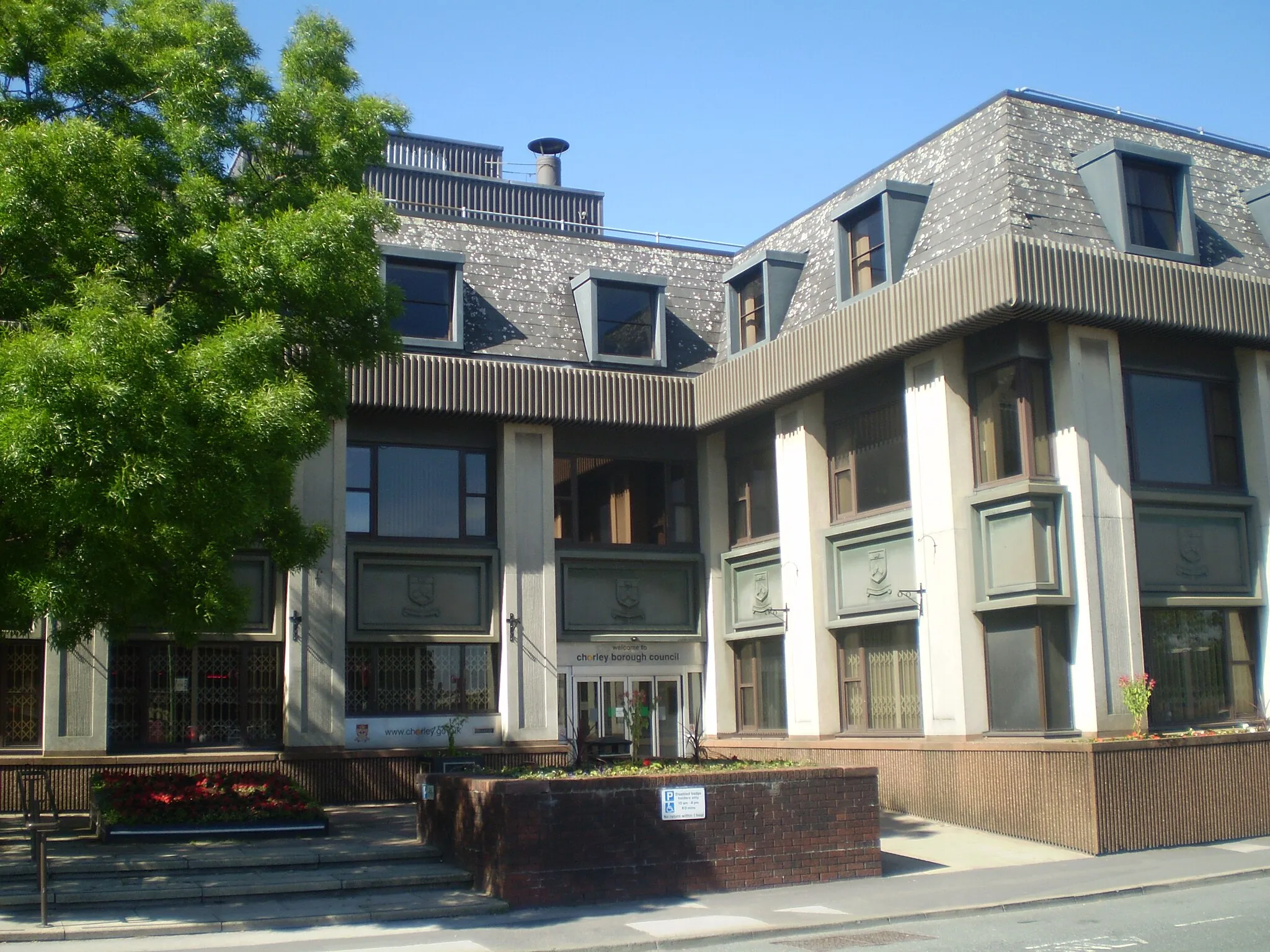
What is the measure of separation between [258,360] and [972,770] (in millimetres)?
12021

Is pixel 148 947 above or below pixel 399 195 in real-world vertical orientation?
below

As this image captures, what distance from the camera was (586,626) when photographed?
26.1 meters

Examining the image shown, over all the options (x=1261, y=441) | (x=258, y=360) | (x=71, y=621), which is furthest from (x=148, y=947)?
(x=1261, y=441)

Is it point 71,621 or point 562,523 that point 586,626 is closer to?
point 562,523

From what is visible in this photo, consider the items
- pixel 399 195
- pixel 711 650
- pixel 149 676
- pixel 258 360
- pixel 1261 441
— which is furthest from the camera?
pixel 399 195

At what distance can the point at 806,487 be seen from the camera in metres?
24.0

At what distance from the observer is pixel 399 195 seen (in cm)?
3578

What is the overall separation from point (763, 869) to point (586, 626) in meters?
11.2

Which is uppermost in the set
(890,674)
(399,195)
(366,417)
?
(399,195)

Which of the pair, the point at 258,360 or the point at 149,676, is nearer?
the point at 258,360

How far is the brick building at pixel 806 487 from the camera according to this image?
65.2 ft

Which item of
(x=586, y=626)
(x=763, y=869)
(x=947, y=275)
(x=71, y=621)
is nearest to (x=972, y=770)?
(x=763, y=869)

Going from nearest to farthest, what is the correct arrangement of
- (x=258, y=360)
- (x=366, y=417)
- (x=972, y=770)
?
(x=258, y=360)
(x=972, y=770)
(x=366, y=417)

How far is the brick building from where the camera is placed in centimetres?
1988
